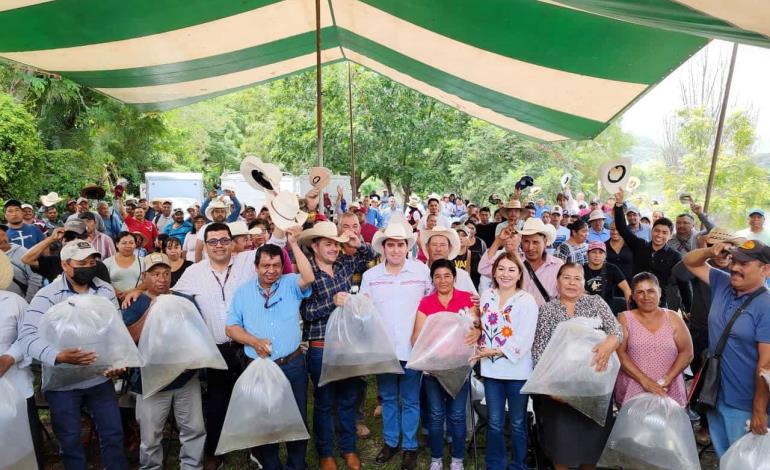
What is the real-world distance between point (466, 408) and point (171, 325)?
6.64 feet

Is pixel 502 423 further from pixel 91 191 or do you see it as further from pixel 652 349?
pixel 91 191

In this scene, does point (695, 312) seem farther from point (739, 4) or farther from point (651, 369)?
point (739, 4)

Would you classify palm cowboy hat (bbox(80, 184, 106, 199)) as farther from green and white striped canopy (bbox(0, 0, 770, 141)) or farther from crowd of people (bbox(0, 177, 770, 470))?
crowd of people (bbox(0, 177, 770, 470))

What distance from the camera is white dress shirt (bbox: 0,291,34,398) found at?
9.45 ft

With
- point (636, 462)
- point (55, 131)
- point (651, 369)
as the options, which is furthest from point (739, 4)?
point (55, 131)

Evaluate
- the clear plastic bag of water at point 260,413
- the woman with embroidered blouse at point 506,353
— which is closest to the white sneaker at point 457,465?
the woman with embroidered blouse at point 506,353

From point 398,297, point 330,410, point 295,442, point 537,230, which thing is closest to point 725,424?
point 537,230

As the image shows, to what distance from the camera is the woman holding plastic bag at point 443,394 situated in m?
3.58

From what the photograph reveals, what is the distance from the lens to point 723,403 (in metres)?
2.89

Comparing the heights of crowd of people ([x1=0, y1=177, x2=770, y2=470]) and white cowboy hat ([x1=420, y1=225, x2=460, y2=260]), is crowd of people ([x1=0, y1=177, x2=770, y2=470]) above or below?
below

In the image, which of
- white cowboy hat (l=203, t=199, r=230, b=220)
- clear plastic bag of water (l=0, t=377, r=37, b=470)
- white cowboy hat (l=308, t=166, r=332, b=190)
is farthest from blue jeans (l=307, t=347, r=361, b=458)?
white cowboy hat (l=203, t=199, r=230, b=220)

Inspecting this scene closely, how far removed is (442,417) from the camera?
3.62 m

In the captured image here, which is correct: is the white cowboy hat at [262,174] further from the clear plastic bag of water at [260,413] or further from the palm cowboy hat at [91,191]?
the palm cowboy hat at [91,191]

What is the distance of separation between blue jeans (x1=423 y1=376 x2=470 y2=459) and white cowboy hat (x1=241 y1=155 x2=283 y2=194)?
5.39 feet
